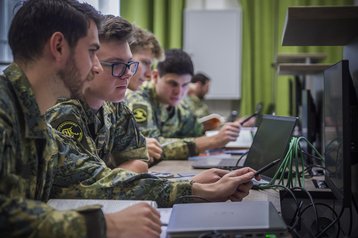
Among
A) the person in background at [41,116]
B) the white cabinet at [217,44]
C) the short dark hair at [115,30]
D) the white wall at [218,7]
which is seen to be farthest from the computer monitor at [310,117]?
the white wall at [218,7]

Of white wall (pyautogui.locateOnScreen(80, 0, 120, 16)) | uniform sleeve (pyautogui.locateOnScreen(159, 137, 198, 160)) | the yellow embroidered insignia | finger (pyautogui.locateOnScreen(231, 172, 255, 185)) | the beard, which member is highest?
white wall (pyautogui.locateOnScreen(80, 0, 120, 16))

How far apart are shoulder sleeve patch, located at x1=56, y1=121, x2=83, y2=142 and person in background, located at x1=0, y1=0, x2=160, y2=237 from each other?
17 centimetres

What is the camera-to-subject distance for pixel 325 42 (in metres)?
1.69

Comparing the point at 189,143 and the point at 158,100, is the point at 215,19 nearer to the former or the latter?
the point at 158,100

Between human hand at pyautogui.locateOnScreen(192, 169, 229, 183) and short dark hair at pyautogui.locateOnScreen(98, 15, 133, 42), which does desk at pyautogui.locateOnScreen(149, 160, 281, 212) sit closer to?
human hand at pyautogui.locateOnScreen(192, 169, 229, 183)

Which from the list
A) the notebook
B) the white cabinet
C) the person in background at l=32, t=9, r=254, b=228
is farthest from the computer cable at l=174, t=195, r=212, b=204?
the white cabinet

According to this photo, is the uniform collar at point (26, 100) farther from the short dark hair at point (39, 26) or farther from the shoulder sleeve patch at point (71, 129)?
the shoulder sleeve patch at point (71, 129)

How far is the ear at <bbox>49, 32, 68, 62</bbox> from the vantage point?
988mm

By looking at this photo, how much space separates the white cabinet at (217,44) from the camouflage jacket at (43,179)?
3.72m

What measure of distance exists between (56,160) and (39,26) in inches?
13.5

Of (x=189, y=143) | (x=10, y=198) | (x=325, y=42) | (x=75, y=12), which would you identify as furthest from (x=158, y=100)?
(x=10, y=198)

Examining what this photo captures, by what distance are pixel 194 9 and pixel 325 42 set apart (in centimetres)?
345

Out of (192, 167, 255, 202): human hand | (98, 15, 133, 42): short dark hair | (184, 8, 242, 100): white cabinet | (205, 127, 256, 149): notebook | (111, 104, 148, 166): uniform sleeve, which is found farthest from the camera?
(184, 8, 242, 100): white cabinet

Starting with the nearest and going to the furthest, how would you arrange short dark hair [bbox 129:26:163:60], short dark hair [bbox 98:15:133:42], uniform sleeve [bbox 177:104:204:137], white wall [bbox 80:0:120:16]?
short dark hair [bbox 98:15:133:42]
white wall [bbox 80:0:120:16]
short dark hair [bbox 129:26:163:60]
uniform sleeve [bbox 177:104:204:137]
